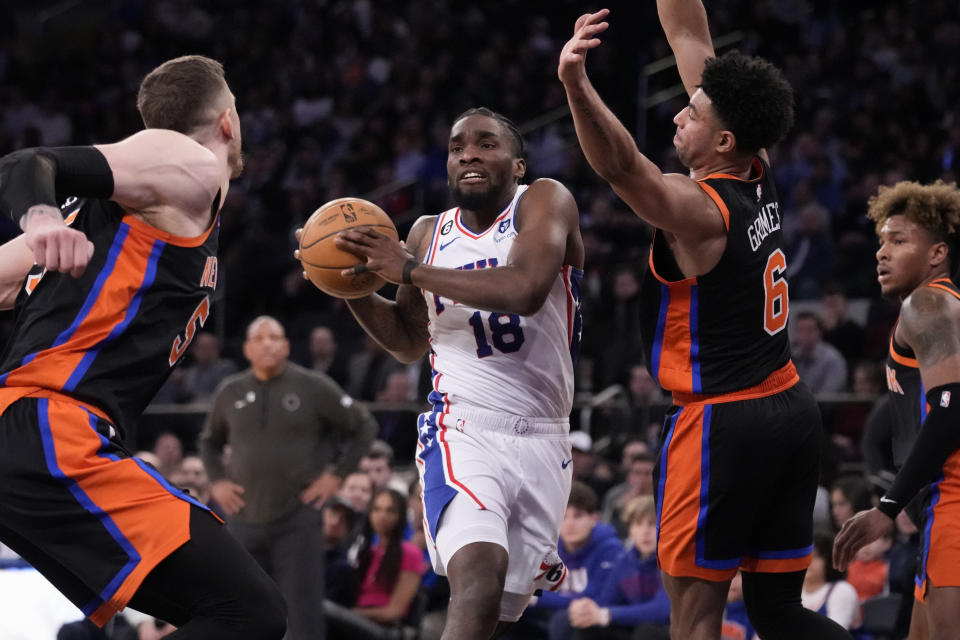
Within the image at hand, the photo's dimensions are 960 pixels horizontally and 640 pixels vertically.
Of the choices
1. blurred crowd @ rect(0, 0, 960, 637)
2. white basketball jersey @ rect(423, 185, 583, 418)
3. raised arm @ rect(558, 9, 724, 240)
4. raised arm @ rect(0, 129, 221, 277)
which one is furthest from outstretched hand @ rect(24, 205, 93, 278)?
blurred crowd @ rect(0, 0, 960, 637)

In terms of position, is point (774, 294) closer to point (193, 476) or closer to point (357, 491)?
point (357, 491)

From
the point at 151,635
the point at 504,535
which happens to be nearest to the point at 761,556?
the point at 504,535

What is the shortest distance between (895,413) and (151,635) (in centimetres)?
471

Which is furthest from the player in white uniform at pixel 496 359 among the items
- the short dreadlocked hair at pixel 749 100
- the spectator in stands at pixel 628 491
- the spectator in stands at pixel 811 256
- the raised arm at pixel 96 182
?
the spectator in stands at pixel 811 256

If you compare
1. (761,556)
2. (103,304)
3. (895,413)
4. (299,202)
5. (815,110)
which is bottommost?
(761,556)

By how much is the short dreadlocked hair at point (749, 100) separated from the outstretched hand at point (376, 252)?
123 centimetres

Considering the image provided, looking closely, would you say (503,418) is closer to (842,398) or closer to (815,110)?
(842,398)

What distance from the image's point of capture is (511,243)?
4523 mm

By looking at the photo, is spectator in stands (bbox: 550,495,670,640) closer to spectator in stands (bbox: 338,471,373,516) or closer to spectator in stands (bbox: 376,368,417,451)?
spectator in stands (bbox: 338,471,373,516)

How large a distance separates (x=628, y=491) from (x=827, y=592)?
84.5 inches

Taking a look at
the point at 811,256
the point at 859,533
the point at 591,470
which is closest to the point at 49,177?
the point at 859,533

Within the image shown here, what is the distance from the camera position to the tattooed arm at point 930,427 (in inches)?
172

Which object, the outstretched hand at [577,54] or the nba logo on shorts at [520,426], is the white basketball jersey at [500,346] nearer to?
the nba logo on shorts at [520,426]

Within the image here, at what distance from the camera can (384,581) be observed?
7961 mm
